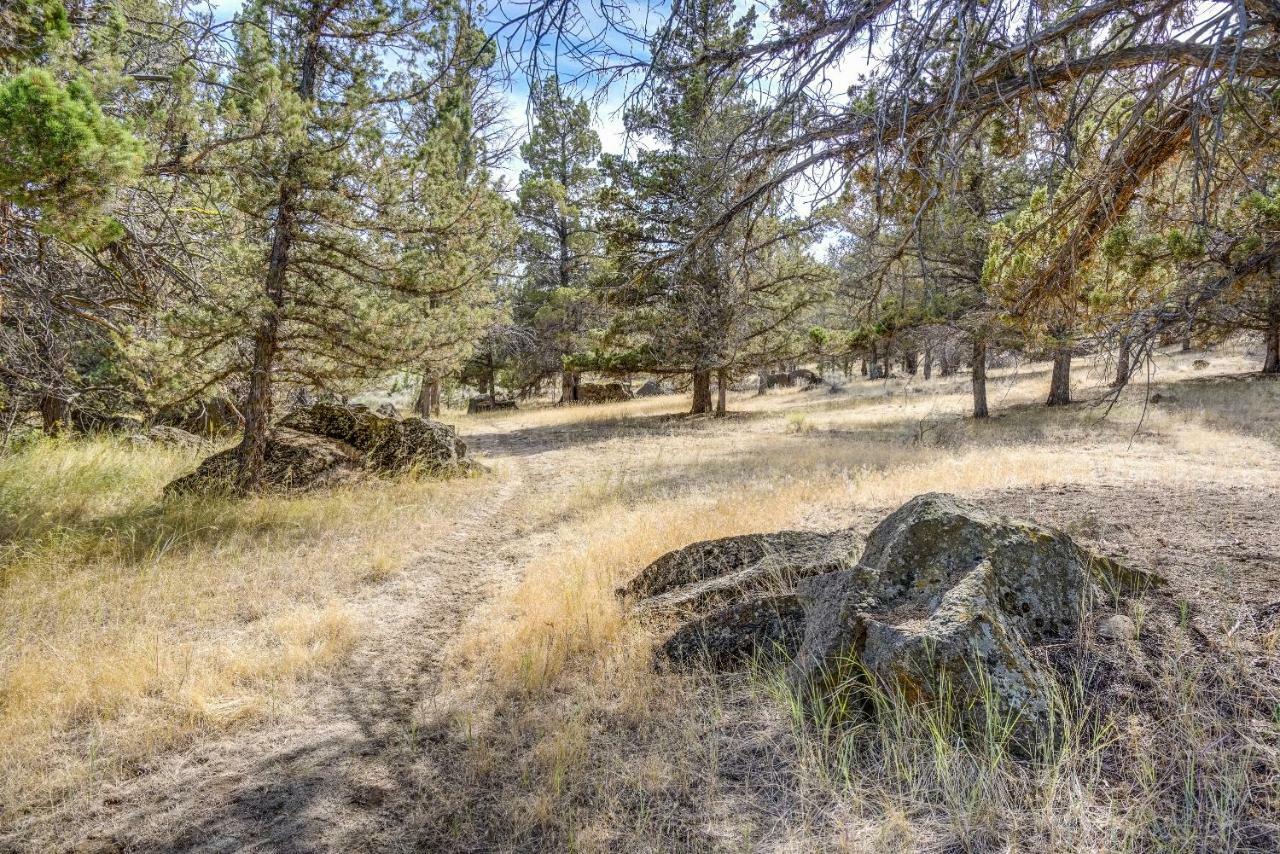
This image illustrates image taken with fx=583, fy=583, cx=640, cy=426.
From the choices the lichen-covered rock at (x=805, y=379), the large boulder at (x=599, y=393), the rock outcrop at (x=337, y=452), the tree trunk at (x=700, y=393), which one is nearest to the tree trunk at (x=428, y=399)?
A: the large boulder at (x=599, y=393)

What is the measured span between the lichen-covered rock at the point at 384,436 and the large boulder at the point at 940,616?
7285 mm

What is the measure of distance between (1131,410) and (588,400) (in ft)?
71.9

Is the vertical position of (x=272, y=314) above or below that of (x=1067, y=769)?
above

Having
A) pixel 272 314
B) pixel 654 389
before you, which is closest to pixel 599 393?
pixel 654 389

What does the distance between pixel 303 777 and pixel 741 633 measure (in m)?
2.44

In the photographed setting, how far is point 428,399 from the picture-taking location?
870 inches

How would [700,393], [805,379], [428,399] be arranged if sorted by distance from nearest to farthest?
[700,393] < [428,399] < [805,379]

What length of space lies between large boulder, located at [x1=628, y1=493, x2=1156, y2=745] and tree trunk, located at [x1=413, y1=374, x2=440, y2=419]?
57.6 ft

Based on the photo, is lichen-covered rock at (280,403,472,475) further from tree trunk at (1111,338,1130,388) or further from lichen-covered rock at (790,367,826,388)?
lichen-covered rock at (790,367,826,388)

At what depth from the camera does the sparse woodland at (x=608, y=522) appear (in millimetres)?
2459

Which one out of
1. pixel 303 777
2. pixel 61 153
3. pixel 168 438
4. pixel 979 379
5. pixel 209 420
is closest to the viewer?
pixel 303 777

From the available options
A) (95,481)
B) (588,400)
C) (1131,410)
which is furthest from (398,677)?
(588,400)

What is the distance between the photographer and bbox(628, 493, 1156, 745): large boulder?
8.21ft

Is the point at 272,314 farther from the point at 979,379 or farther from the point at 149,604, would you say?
the point at 979,379
